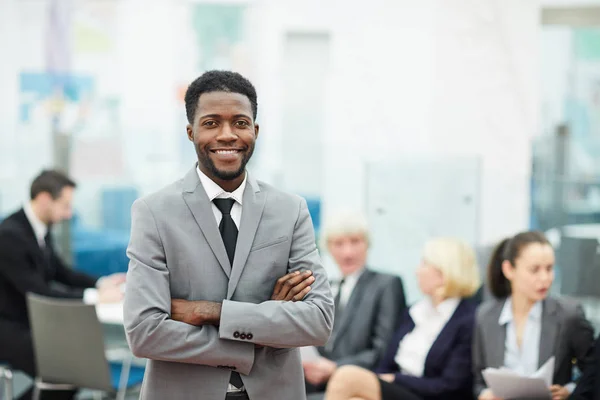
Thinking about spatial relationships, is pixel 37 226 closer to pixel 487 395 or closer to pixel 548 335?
pixel 487 395

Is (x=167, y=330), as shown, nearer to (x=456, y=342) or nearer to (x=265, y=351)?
(x=265, y=351)

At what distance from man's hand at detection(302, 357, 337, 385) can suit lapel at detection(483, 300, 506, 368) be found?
2.57 ft

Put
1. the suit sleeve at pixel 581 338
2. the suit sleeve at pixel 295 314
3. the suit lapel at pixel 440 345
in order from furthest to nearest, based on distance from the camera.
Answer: the suit lapel at pixel 440 345 < the suit sleeve at pixel 581 338 < the suit sleeve at pixel 295 314

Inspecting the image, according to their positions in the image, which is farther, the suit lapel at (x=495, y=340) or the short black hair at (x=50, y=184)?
the short black hair at (x=50, y=184)

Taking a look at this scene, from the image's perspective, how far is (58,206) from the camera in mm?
5078

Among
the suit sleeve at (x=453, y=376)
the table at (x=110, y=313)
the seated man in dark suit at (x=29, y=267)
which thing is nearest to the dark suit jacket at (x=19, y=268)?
the seated man in dark suit at (x=29, y=267)

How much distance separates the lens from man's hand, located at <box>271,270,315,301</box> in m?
2.07

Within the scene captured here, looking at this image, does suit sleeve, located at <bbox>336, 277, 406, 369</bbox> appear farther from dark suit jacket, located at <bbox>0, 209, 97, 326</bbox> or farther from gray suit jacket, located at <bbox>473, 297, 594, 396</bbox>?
dark suit jacket, located at <bbox>0, 209, 97, 326</bbox>

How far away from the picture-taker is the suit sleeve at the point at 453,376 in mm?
3791

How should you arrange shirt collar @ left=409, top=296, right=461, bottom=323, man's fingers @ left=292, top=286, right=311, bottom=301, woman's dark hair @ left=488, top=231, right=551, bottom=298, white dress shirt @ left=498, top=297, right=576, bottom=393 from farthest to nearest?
shirt collar @ left=409, top=296, right=461, bottom=323 < woman's dark hair @ left=488, top=231, right=551, bottom=298 < white dress shirt @ left=498, top=297, right=576, bottom=393 < man's fingers @ left=292, top=286, right=311, bottom=301

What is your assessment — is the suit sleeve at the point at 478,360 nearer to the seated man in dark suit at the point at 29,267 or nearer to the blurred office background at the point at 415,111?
the blurred office background at the point at 415,111

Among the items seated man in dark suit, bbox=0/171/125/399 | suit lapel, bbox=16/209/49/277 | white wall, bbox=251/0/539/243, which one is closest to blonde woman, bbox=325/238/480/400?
white wall, bbox=251/0/539/243

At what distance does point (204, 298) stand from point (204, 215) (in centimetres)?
20

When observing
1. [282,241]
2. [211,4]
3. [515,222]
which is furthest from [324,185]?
[282,241]
